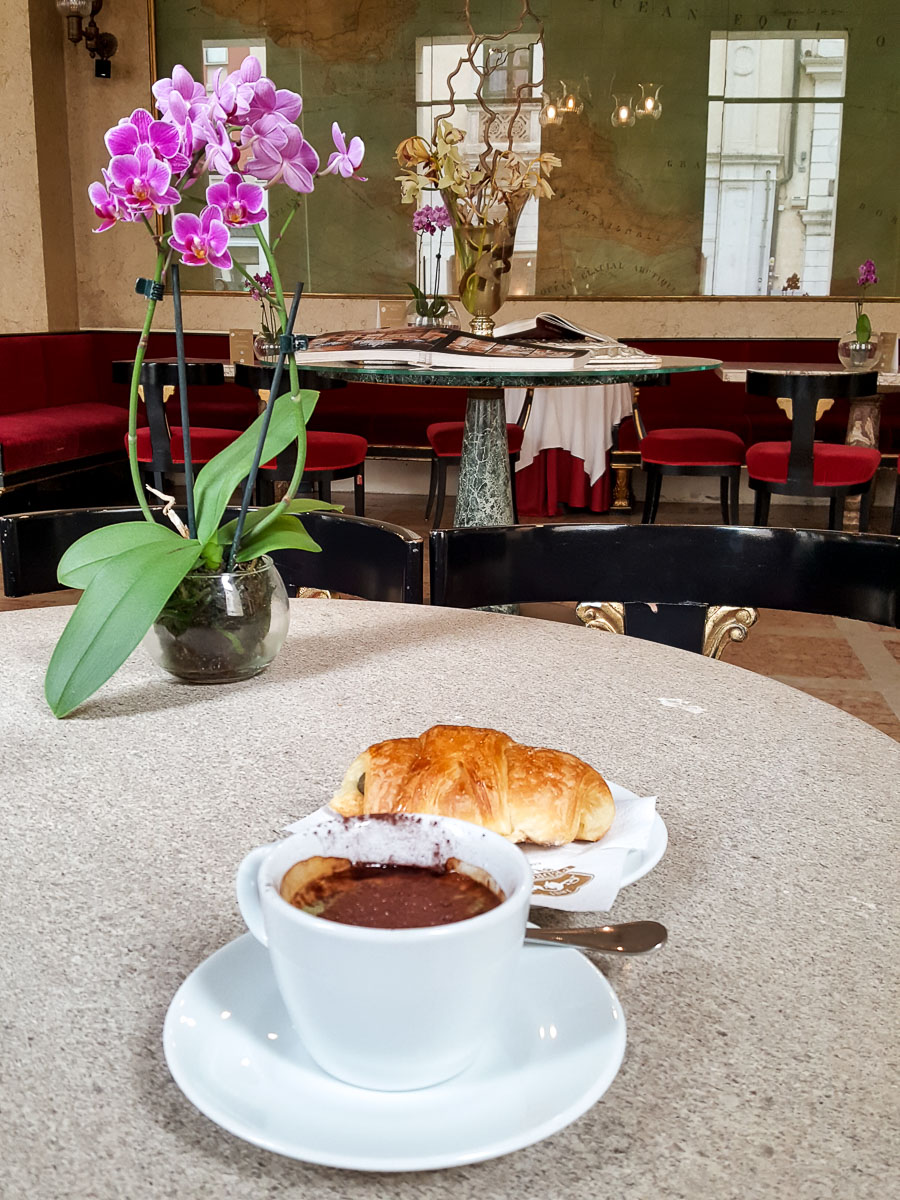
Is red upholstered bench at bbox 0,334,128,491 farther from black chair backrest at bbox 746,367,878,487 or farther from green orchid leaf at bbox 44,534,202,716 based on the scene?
green orchid leaf at bbox 44,534,202,716

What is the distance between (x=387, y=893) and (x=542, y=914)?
0.47ft

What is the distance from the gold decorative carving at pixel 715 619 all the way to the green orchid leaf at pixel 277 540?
51cm

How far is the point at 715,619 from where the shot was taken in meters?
1.32

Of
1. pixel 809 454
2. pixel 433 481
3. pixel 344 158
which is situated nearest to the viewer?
pixel 344 158

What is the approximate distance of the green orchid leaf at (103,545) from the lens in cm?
81

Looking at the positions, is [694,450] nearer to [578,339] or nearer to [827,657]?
[827,657]

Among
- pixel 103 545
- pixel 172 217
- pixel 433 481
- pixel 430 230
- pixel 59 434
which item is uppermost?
pixel 430 230

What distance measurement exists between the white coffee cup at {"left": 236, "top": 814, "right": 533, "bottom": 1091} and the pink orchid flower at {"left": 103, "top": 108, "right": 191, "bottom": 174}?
0.53 meters

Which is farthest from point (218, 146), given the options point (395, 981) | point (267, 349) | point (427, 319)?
point (427, 319)

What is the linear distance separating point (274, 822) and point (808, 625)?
3542mm

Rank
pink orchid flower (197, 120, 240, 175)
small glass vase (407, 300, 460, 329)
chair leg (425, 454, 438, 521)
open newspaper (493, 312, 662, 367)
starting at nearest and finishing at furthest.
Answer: pink orchid flower (197, 120, 240, 175), open newspaper (493, 312, 662, 367), small glass vase (407, 300, 460, 329), chair leg (425, 454, 438, 521)

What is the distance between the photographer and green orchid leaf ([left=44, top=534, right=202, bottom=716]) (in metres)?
0.75

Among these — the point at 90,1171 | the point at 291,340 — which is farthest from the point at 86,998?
the point at 291,340

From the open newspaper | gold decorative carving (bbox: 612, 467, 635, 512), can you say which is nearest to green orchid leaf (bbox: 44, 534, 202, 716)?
the open newspaper
